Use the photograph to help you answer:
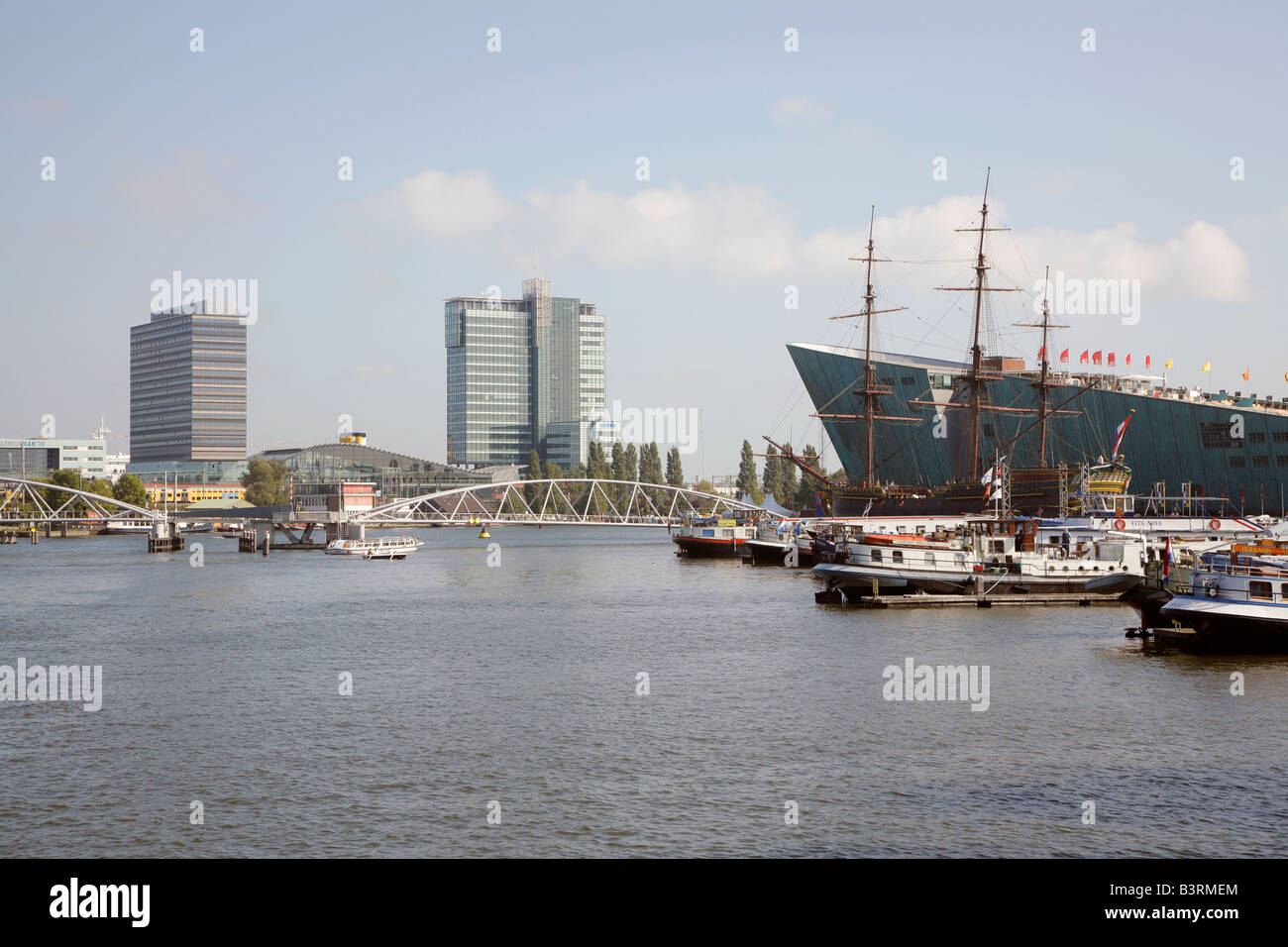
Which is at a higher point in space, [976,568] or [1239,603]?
[1239,603]

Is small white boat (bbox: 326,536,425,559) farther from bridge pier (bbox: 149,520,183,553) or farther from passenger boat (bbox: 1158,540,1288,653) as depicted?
passenger boat (bbox: 1158,540,1288,653)


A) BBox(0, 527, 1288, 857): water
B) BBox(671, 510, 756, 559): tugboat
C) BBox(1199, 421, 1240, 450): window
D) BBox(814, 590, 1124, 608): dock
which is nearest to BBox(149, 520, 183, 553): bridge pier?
BBox(671, 510, 756, 559): tugboat

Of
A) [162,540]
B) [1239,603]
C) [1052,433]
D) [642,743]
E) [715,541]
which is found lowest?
[162,540]

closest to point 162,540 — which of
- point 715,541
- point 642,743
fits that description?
point 715,541

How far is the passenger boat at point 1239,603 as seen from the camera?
152 feet

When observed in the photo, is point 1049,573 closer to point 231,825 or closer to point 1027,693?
point 1027,693

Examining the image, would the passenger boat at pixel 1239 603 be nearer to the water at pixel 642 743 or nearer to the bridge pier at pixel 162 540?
the water at pixel 642 743

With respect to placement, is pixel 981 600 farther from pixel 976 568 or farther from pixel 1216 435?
pixel 1216 435

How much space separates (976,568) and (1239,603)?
2346 cm

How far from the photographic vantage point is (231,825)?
84.3 feet

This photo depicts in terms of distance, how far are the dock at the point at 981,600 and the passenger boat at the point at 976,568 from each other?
410mm

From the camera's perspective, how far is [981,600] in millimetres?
68000
